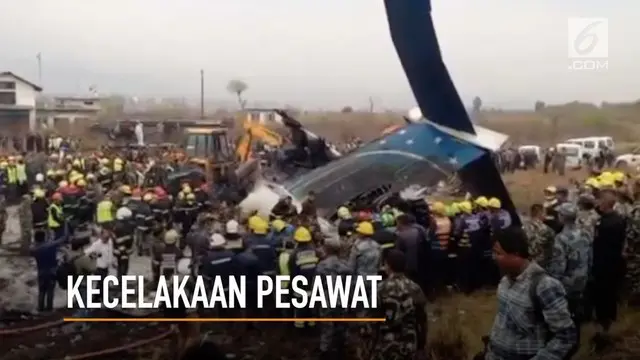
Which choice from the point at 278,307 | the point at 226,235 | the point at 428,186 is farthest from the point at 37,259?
the point at 428,186

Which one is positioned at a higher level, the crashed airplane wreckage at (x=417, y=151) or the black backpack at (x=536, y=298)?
the crashed airplane wreckage at (x=417, y=151)

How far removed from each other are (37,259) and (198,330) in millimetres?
1342

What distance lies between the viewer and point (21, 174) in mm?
5891

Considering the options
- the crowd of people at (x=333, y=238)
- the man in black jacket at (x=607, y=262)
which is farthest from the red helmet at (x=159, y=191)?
the man in black jacket at (x=607, y=262)

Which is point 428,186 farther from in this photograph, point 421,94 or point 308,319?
point 308,319

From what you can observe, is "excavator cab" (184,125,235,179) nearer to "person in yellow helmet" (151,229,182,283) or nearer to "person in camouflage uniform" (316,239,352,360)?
"person in yellow helmet" (151,229,182,283)

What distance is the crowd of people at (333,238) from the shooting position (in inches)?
190

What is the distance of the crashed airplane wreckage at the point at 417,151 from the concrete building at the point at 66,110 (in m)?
1.20

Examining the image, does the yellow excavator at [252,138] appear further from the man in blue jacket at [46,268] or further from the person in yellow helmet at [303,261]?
the man in blue jacket at [46,268]

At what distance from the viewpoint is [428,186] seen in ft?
19.2

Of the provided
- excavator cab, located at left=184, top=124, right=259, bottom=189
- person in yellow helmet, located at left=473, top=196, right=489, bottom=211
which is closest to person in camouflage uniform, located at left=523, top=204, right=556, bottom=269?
person in yellow helmet, located at left=473, top=196, right=489, bottom=211

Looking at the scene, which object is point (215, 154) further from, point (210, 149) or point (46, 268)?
point (46, 268)

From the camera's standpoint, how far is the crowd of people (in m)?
4.82

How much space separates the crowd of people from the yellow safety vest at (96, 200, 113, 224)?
2 cm
